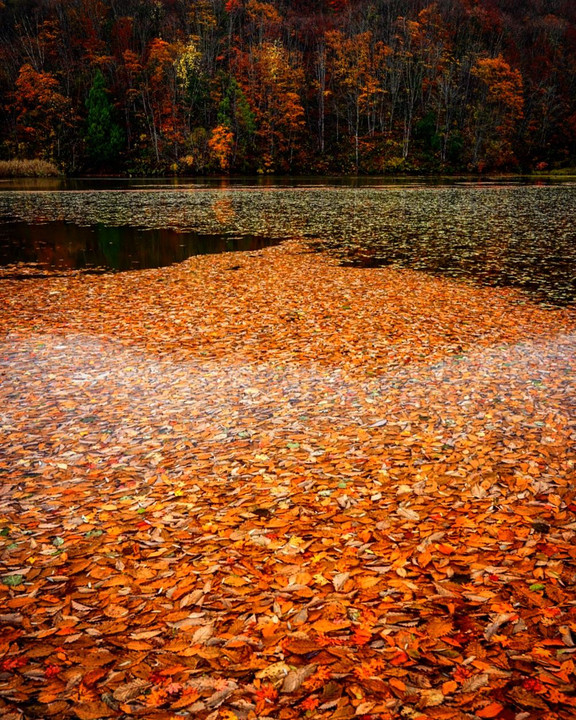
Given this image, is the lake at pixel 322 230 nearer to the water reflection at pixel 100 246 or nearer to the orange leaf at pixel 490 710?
the water reflection at pixel 100 246

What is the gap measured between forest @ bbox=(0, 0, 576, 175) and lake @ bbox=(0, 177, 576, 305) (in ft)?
111

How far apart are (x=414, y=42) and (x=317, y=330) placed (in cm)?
10010

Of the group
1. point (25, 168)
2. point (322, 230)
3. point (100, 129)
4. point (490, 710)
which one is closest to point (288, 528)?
point (490, 710)

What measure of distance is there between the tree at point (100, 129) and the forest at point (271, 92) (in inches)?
8.4

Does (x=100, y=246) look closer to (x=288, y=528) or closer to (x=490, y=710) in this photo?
(x=288, y=528)

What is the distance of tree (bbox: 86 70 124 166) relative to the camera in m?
76.2

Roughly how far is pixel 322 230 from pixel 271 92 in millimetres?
65331

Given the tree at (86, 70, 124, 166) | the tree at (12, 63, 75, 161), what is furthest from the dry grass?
the tree at (86, 70, 124, 166)

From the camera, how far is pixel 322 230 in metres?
28.2

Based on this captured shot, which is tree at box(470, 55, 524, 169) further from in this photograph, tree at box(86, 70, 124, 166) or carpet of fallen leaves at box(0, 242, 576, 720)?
carpet of fallen leaves at box(0, 242, 576, 720)

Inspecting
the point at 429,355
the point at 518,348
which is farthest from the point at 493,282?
the point at 429,355

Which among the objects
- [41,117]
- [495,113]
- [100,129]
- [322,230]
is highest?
[495,113]

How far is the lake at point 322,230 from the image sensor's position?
790 inches

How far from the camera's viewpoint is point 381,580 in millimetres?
4965
